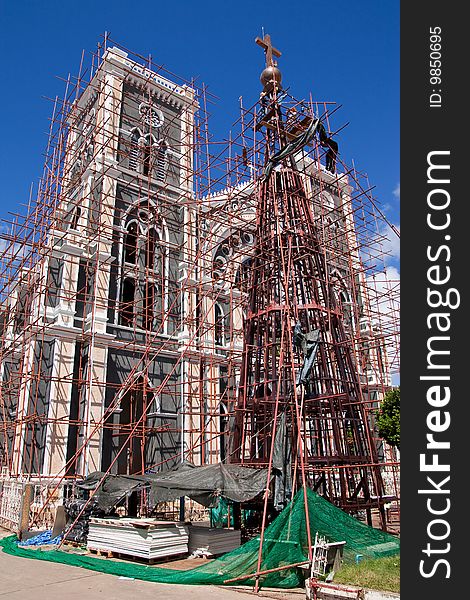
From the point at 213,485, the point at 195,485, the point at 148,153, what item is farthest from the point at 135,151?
the point at 213,485

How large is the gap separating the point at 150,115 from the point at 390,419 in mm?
17544

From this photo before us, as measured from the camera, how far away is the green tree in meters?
18.8

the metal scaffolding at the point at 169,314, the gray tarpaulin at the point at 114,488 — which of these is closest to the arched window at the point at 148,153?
the metal scaffolding at the point at 169,314

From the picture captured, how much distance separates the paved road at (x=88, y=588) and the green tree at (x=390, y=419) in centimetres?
1128

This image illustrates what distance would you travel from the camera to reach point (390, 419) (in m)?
18.8

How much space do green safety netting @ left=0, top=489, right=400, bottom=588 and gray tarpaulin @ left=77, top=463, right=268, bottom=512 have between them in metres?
1.58

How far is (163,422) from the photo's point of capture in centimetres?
2083

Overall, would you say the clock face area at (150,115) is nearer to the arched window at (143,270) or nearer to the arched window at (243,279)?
the arched window at (143,270)

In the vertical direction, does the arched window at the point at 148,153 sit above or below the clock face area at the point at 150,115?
below

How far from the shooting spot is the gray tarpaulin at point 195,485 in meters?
11.6

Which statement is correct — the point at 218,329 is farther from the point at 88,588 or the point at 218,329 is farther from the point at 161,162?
the point at 88,588

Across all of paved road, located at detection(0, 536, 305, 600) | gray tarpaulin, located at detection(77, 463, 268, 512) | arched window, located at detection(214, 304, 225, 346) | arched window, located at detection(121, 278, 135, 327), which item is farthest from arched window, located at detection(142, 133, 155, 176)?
paved road, located at detection(0, 536, 305, 600)

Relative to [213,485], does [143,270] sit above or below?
above

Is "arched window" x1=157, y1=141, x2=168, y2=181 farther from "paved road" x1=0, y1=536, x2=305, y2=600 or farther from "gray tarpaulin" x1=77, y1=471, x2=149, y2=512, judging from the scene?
"paved road" x1=0, y1=536, x2=305, y2=600
